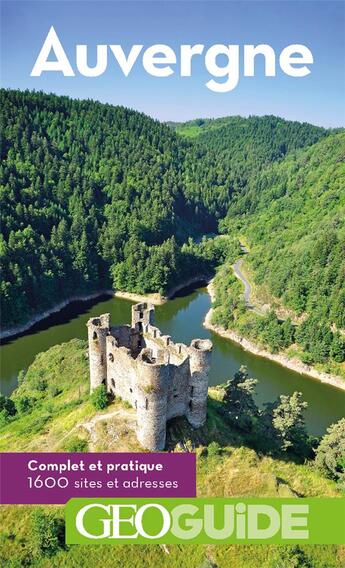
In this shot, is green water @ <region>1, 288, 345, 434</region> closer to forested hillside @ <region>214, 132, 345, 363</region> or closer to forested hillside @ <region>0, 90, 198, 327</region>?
forested hillside @ <region>214, 132, 345, 363</region>

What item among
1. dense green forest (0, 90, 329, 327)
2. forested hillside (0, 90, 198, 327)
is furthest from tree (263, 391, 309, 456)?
forested hillside (0, 90, 198, 327)

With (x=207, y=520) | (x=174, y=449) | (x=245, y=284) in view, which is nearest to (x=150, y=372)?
(x=174, y=449)

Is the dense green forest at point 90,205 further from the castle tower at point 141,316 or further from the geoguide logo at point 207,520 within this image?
the geoguide logo at point 207,520

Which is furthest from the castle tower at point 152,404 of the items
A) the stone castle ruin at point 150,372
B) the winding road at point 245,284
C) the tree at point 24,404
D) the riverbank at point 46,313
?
the winding road at point 245,284

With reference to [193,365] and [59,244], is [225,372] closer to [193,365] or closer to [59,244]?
[193,365]

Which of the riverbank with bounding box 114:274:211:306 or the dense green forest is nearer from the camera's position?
the dense green forest

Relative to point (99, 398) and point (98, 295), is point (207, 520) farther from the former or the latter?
point (98, 295)

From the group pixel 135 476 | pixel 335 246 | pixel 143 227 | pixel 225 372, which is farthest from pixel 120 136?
pixel 135 476
